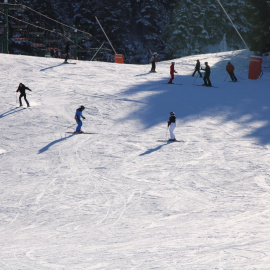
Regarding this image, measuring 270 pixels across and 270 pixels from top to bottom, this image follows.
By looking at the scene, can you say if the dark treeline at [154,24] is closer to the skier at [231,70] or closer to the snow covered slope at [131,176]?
the skier at [231,70]

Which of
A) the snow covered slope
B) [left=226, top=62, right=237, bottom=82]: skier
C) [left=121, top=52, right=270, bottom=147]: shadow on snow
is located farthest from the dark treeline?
the snow covered slope

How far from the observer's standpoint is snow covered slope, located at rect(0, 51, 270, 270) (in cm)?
877

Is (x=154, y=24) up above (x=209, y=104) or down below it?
above

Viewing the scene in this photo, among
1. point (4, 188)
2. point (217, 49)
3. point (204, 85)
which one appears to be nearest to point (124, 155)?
point (4, 188)

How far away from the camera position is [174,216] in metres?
10.9

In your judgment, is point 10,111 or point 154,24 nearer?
point 10,111

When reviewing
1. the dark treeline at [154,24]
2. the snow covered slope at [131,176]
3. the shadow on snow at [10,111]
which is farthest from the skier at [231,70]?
the dark treeline at [154,24]

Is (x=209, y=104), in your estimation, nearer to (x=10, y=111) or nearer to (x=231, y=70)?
(x=231, y=70)

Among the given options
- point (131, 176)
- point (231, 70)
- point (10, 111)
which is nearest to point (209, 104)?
point (231, 70)

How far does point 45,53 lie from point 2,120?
106 feet

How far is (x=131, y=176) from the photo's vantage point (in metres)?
13.9

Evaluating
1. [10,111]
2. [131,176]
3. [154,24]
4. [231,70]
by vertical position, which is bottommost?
[131,176]

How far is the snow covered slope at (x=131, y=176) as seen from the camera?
8766 millimetres

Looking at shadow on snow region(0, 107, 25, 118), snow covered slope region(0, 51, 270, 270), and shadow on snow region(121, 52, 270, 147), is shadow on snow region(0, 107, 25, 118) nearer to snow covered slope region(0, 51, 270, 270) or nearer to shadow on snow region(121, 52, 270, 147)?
snow covered slope region(0, 51, 270, 270)
